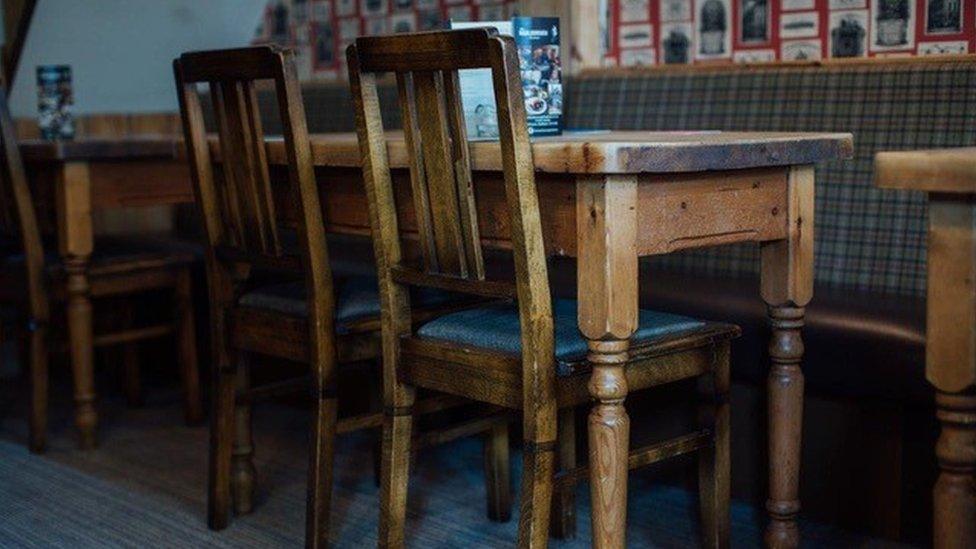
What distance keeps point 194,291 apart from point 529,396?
2.28 m

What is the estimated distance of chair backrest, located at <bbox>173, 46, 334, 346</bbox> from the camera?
2.41 meters

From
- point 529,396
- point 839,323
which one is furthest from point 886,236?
point 529,396

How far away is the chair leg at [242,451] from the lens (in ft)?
8.98

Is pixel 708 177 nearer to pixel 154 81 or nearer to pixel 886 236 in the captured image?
pixel 886 236

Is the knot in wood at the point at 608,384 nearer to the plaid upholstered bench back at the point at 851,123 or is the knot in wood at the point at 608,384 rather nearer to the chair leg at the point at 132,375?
the plaid upholstered bench back at the point at 851,123

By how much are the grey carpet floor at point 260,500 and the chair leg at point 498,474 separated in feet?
0.11

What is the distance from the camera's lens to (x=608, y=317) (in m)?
1.95

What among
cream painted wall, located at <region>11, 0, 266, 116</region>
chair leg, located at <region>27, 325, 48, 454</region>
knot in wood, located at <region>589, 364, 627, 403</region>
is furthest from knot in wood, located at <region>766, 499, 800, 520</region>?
cream painted wall, located at <region>11, 0, 266, 116</region>

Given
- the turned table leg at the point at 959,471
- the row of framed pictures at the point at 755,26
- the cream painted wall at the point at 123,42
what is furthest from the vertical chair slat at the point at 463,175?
the cream painted wall at the point at 123,42

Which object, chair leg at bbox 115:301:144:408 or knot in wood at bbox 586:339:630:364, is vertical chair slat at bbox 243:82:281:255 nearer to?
knot in wood at bbox 586:339:630:364

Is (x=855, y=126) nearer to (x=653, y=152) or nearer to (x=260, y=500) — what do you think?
(x=653, y=152)

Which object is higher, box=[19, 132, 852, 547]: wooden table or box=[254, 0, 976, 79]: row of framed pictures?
box=[254, 0, 976, 79]: row of framed pictures

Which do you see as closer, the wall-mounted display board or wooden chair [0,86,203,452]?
wooden chair [0,86,203,452]

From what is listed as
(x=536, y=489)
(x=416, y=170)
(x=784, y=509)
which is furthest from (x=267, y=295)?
(x=784, y=509)
